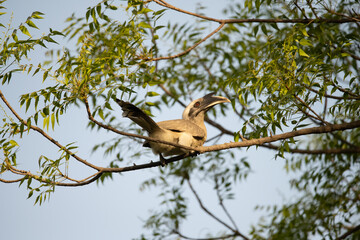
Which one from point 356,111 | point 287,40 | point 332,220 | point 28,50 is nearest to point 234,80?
point 287,40

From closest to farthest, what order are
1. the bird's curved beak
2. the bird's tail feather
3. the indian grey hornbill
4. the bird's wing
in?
the bird's tail feather, the indian grey hornbill, the bird's wing, the bird's curved beak

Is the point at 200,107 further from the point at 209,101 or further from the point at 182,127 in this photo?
the point at 182,127

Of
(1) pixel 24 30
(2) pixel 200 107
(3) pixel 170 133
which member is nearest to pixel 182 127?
(3) pixel 170 133

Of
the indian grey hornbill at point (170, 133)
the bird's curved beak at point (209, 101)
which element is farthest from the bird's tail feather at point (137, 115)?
the bird's curved beak at point (209, 101)

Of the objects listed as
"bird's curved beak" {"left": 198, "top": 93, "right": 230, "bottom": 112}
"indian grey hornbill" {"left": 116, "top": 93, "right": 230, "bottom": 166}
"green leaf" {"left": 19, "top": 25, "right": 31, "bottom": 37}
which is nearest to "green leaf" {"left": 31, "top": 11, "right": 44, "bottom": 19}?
"green leaf" {"left": 19, "top": 25, "right": 31, "bottom": 37}

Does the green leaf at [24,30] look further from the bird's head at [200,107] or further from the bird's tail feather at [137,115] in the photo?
the bird's head at [200,107]

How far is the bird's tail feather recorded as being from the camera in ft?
13.4

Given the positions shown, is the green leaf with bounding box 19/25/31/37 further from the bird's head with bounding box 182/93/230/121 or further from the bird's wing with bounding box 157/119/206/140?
the bird's head with bounding box 182/93/230/121

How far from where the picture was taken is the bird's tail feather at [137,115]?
13.4 feet

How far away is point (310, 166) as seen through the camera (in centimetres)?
748

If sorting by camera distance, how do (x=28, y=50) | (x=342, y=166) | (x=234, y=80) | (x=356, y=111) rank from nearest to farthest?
(x=28, y=50) → (x=356, y=111) → (x=234, y=80) → (x=342, y=166)

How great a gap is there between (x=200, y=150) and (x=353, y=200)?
10.3 feet

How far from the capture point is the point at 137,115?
433 cm

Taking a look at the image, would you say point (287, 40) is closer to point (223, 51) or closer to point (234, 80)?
point (234, 80)
